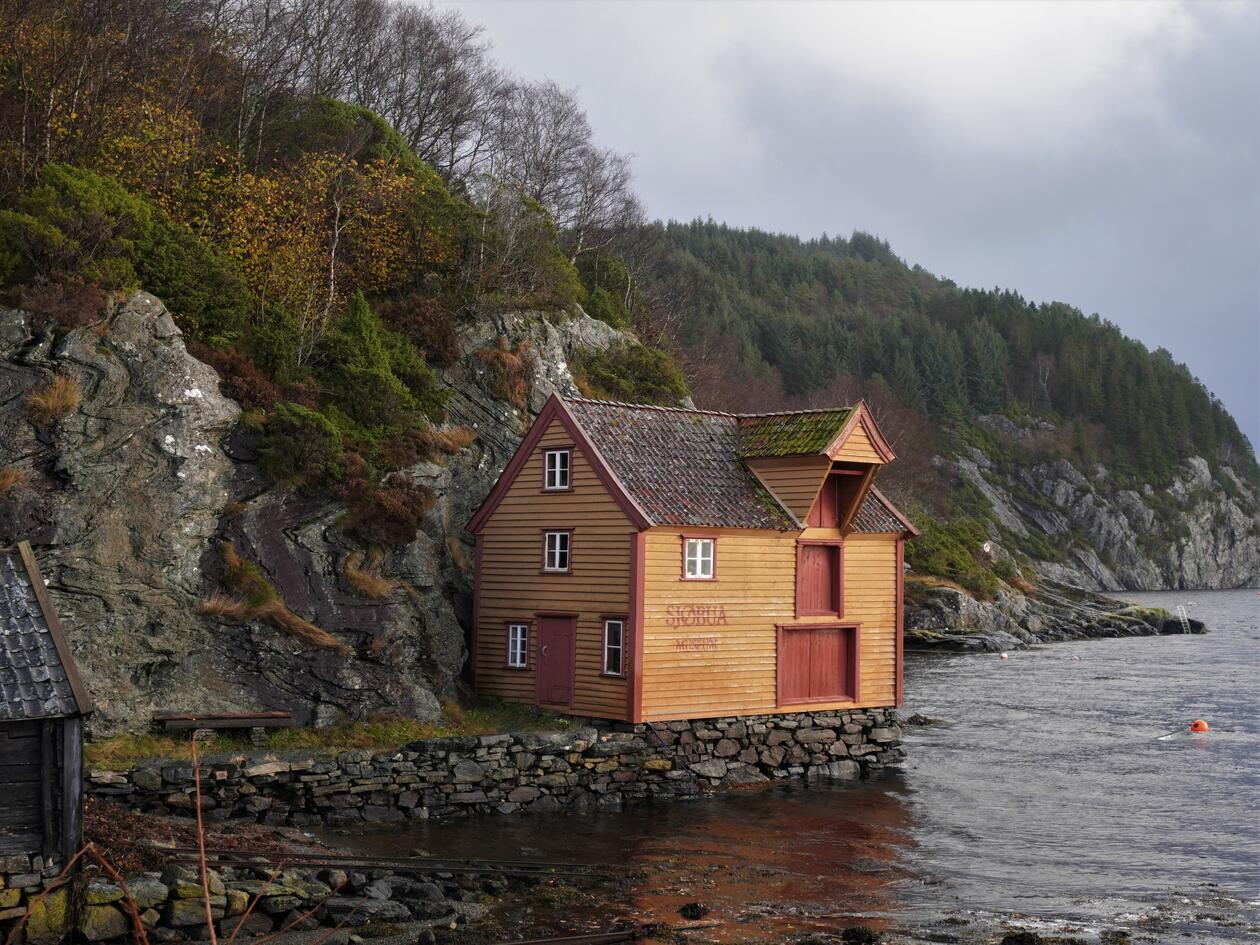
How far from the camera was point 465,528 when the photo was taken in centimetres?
3753

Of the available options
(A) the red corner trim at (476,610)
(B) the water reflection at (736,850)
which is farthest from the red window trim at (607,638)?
(A) the red corner trim at (476,610)

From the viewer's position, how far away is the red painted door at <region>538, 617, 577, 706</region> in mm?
33406

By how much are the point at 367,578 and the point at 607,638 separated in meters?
6.39

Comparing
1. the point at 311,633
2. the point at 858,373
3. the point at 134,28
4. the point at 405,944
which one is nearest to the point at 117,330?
the point at 311,633

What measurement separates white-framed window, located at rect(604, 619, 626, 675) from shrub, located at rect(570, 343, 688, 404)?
17.5 meters

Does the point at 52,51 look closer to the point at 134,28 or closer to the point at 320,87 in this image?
the point at 134,28

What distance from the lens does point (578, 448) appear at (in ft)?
111

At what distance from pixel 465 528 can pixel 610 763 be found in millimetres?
9193

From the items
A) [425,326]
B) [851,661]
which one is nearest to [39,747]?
[851,661]

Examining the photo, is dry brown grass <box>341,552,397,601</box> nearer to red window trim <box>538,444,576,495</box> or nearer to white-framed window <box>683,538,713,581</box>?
red window trim <box>538,444,576,495</box>

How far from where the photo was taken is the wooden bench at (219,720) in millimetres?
27953

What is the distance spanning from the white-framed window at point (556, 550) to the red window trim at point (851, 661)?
19.9 ft

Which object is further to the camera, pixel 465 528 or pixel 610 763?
pixel 465 528

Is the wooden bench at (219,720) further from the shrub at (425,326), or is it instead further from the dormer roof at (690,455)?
→ the shrub at (425,326)
